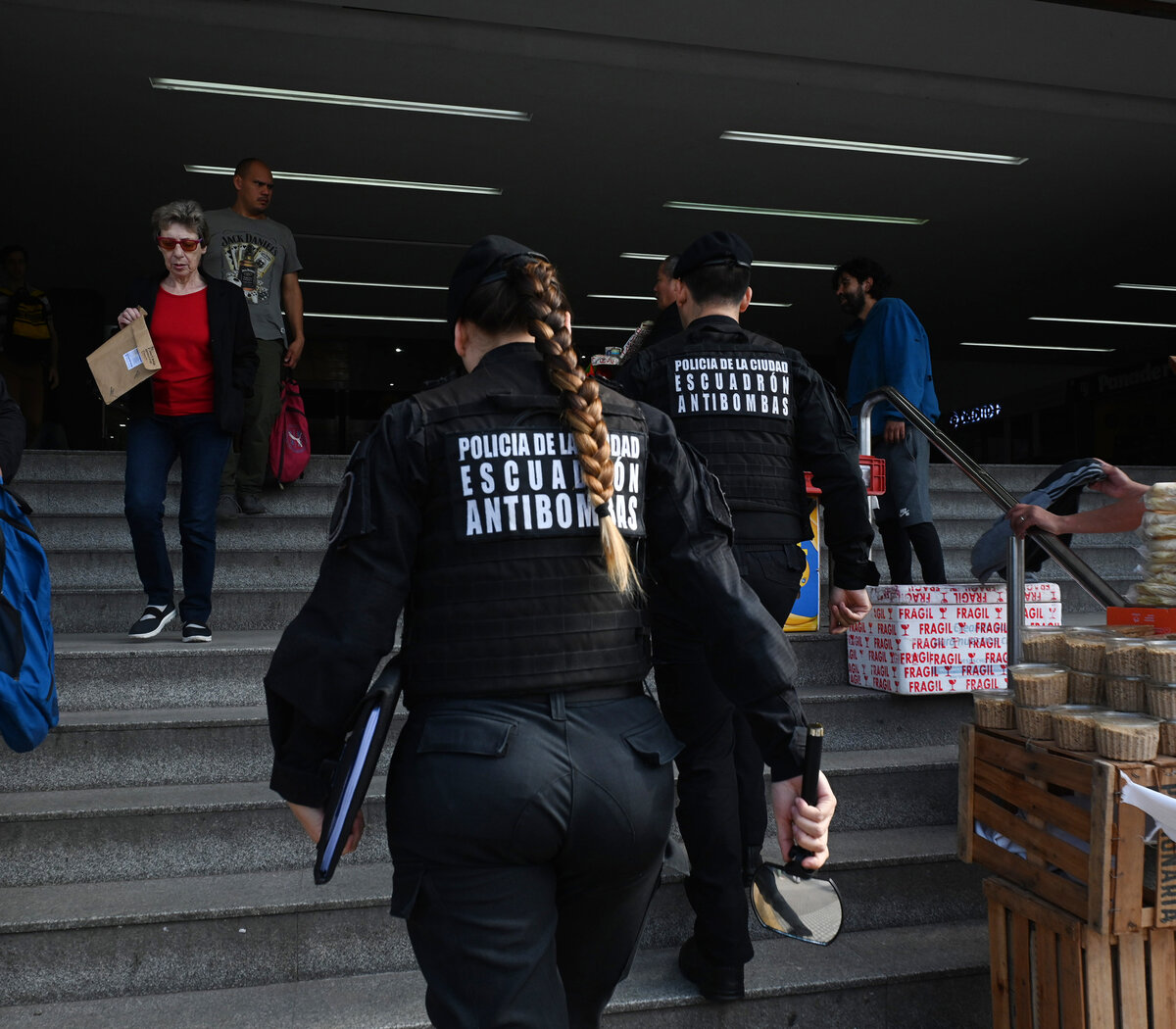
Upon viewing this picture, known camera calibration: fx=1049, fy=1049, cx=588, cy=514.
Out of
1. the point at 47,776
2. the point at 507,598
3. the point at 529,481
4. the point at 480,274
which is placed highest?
the point at 480,274

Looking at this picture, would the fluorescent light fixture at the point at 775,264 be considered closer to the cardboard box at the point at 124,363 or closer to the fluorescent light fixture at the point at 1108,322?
the fluorescent light fixture at the point at 1108,322

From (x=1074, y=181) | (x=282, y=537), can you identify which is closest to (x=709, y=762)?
(x=282, y=537)

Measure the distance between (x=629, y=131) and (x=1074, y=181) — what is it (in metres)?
3.85

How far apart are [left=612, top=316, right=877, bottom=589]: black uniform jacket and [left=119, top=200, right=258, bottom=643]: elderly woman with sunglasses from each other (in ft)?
6.63

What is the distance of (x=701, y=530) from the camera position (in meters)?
1.70

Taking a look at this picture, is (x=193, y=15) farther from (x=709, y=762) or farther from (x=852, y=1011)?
(x=852, y=1011)

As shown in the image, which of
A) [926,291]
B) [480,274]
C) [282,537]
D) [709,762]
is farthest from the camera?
[926,291]

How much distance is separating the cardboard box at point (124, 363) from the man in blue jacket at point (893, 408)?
299cm

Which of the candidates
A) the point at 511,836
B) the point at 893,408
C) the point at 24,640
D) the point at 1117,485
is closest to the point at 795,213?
the point at 893,408

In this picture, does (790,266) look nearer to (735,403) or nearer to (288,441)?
(288,441)

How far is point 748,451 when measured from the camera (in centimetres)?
282

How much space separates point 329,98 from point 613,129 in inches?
80.2

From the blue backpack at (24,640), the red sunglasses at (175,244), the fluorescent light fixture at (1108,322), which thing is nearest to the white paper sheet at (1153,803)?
the blue backpack at (24,640)

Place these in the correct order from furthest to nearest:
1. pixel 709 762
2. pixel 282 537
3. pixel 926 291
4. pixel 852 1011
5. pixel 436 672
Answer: pixel 926 291, pixel 282 537, pixel 852 1011, pixel 709 762, pixel 436 672
